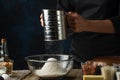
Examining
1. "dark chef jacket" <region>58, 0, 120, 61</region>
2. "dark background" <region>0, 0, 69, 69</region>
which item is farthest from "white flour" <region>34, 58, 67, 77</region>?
"dark background" <region>0, 0, 69, 69</region>

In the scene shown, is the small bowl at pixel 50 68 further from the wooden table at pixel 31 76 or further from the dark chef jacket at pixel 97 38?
the dark chef jacket at pixel 97 38

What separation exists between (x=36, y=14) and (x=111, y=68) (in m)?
1.49

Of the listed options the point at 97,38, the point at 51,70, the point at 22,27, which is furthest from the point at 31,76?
the point at 22,27

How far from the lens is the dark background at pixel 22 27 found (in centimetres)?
259

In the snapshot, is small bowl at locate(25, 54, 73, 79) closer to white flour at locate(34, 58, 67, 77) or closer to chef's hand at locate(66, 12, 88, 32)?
white flour at locate(34, 58, 67, 77)

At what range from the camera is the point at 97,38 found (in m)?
1.68

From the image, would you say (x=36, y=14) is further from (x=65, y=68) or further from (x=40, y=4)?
(x=65, y=68)

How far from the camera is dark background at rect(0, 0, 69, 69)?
2592 millimetres

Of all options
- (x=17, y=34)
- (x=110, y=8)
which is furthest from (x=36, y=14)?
(x=110, y=8)

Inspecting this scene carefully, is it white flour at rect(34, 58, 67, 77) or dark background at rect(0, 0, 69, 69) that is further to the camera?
dark background at rect(0, 0, 69, 69)

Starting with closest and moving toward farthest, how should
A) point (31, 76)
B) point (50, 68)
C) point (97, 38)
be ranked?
point (50, 68) → point (31, 76) → point (97, 38)

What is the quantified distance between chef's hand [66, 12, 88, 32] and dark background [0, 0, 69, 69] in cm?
124

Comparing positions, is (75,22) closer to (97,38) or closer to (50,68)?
(50,68)

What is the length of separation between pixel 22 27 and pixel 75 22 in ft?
4.47
